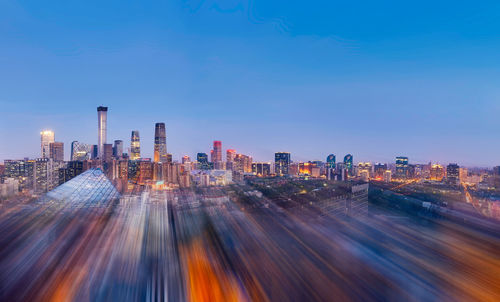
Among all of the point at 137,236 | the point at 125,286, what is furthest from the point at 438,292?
the point at 137,236

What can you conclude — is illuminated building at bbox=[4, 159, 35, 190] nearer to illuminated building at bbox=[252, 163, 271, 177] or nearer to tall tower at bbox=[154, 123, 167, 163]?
illuminated building at bbox=[252, 163, 271, 177]

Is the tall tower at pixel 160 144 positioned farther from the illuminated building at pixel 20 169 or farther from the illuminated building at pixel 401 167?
the illuminated building at pixel 401 167

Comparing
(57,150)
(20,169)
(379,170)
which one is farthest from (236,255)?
(57,150)

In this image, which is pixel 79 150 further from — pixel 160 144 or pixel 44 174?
pixel 44 174

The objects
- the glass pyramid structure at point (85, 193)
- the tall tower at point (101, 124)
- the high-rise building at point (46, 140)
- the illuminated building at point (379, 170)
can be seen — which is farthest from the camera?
the tall tower at point (101, 124)

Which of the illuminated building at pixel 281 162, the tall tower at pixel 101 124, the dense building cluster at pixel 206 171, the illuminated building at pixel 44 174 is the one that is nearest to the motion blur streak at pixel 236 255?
the dense building cluster at pixel 206 171

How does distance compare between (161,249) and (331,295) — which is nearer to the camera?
(331,295)

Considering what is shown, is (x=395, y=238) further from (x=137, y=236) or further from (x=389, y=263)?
(x=137, y=236)
